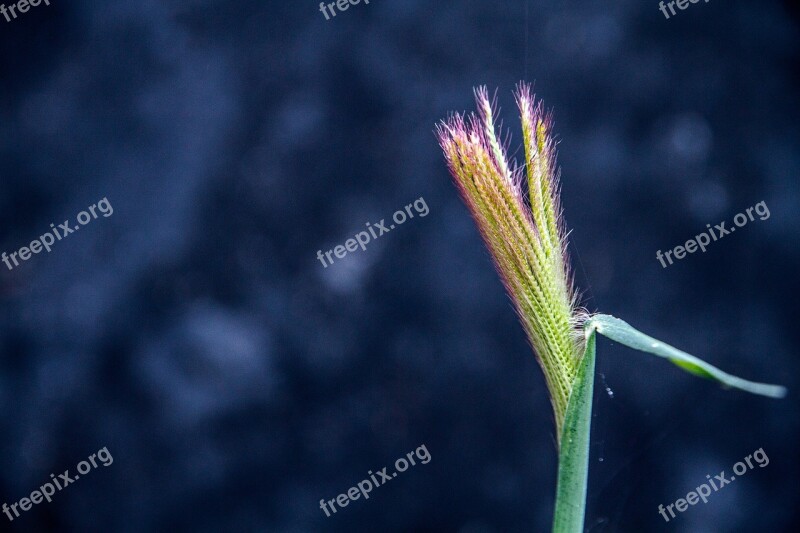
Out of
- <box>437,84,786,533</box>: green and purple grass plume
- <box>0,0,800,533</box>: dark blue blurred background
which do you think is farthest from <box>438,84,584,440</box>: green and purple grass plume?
<box>0,0,800,533</box>: dark blue blurred background

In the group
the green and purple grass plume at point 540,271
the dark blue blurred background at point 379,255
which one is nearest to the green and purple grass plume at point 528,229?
the green and purple grass plume at point 540,271

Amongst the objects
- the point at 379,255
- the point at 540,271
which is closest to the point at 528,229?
the point at 540,271

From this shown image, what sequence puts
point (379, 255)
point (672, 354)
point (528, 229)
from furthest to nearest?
1. point (379, 255)
2. point (528, 229)
3. point (672, 354)

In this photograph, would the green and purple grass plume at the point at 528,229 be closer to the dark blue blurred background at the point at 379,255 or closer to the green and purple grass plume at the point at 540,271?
the green and purple grass plume at the point at 540,271

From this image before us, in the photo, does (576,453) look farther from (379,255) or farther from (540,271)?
(379,255)

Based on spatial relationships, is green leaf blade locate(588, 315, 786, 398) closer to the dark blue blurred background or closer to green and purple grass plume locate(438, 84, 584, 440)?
green and purple grass plume locate(438, 84, 584, 440)

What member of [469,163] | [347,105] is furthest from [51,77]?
[469,163]
